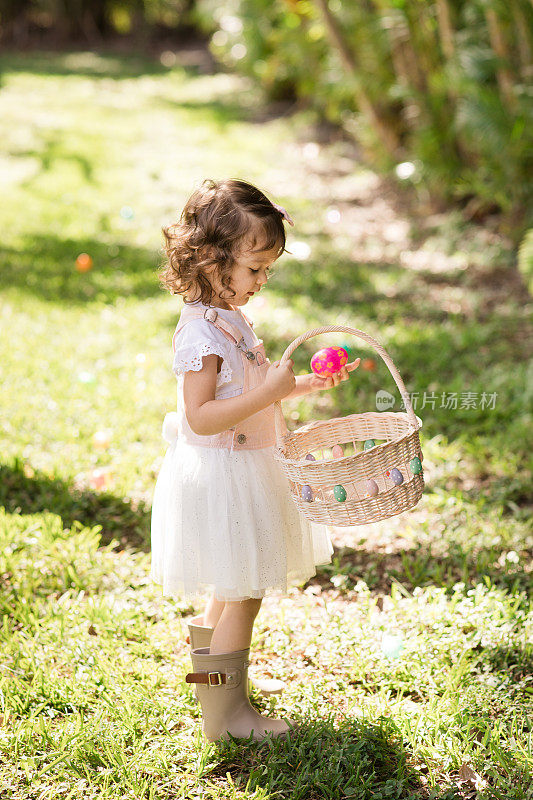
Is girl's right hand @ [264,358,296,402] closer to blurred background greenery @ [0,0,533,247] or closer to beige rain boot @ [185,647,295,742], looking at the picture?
beige rain boot @ [185,647,295,742]

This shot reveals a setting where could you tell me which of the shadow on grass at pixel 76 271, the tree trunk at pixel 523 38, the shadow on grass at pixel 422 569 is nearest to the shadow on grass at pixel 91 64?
the shadow on grass at pixel 76 271

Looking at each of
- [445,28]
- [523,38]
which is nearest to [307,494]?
[523,38]

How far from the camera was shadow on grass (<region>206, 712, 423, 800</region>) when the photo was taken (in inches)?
82.0

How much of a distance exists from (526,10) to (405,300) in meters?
2.29

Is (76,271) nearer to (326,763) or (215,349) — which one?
(215,349)

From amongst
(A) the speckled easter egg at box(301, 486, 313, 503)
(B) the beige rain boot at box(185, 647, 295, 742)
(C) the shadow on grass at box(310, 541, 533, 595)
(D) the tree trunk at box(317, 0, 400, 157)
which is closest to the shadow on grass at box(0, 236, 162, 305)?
(D) the tree trunk at box(317, 0, 400, 157)

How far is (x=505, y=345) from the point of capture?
16.1 ft

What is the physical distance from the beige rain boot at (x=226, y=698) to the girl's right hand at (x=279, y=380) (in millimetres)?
741

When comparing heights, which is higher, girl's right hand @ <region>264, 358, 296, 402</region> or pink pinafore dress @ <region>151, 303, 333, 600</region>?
girl's right hand @ <region>264, 358, 296, 402</region>

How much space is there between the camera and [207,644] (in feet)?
7.96

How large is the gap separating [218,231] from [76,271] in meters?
4.51

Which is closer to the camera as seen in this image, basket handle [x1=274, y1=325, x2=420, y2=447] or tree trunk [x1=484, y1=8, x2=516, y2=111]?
basket handle [x1=274, y1=325, x2=420, y2=447]

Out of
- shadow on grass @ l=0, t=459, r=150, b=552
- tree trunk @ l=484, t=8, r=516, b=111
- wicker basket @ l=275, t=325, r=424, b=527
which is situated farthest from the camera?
tree trunk @ l=484, t=8, r=516, b=111

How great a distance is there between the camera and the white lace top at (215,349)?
204 centimetres
